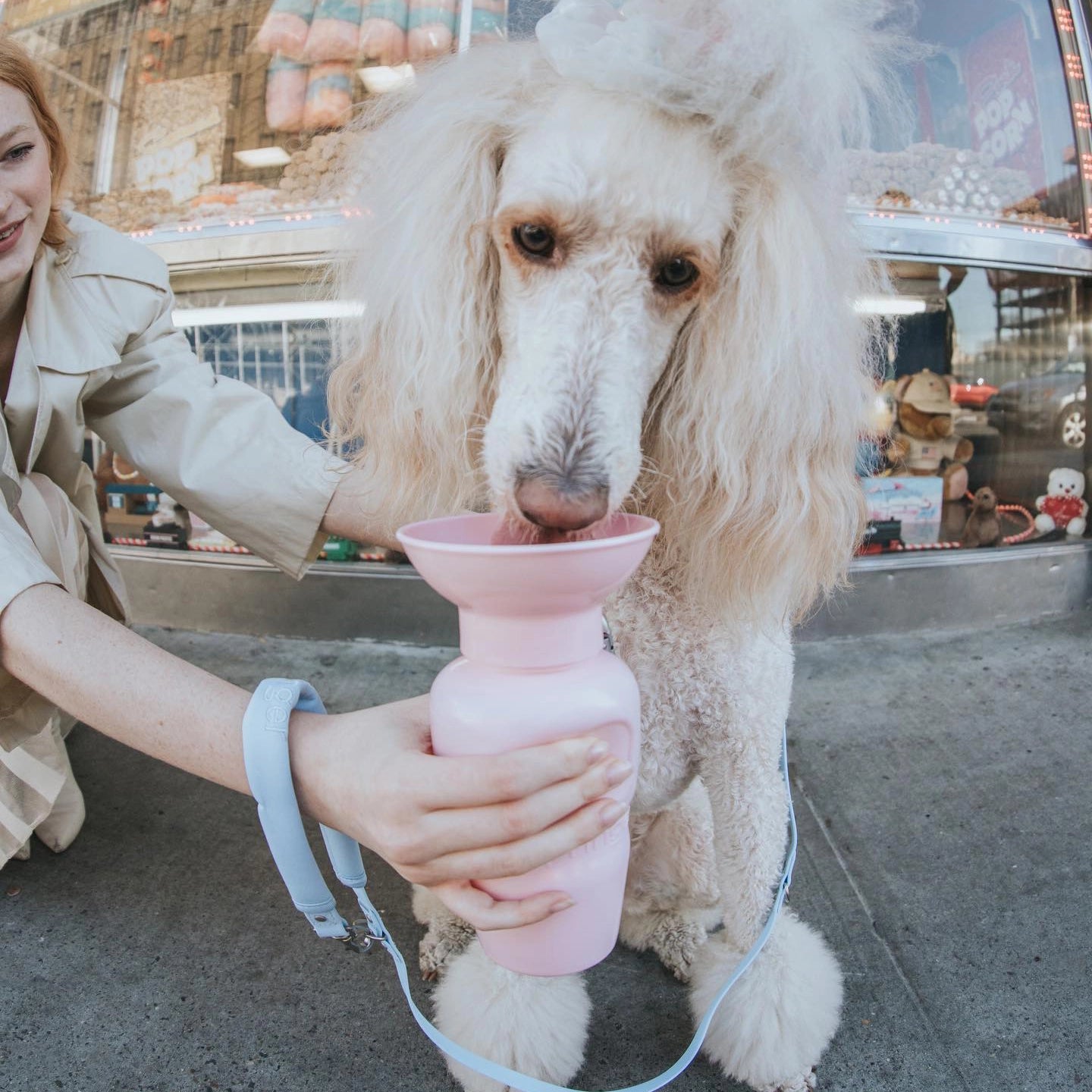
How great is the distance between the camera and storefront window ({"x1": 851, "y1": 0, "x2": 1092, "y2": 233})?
8.57 ft

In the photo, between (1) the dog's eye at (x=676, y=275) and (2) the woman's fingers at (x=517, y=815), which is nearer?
(2) the woman's fingers at (x=517, y=815)

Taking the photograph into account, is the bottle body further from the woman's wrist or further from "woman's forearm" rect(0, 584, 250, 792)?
"woman's forearm" rect(0, 584, 250, 792)

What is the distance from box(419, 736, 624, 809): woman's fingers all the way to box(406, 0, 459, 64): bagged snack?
255cm

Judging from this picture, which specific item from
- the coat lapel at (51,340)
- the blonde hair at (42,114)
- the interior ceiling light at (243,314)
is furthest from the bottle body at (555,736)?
the interior ceiling light at (243,314)

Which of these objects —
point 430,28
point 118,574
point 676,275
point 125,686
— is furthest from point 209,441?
point 430,28

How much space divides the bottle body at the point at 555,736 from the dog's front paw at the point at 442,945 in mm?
579

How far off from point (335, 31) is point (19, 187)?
72.2 inches

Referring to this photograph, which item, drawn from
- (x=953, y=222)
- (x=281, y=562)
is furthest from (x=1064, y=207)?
(x=281, y=562)

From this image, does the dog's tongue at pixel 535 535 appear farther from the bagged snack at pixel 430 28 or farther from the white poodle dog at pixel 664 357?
→ the bagged snack at pixel 430 28

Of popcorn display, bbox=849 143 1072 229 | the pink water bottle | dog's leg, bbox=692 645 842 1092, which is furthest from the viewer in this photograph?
popcorn display, bbox=849 143 1072 229

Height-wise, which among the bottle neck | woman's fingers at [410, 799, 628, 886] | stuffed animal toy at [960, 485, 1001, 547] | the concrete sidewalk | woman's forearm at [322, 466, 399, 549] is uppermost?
the bottle neck

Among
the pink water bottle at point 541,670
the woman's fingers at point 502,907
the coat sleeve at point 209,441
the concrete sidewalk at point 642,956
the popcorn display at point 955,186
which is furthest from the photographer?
the popcorn display at point 955,186

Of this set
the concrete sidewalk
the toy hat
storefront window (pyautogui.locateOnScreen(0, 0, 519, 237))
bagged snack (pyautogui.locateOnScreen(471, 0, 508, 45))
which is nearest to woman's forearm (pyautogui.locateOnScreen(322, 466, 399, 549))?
the concrete sidewalk

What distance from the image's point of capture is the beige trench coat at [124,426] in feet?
4.48
